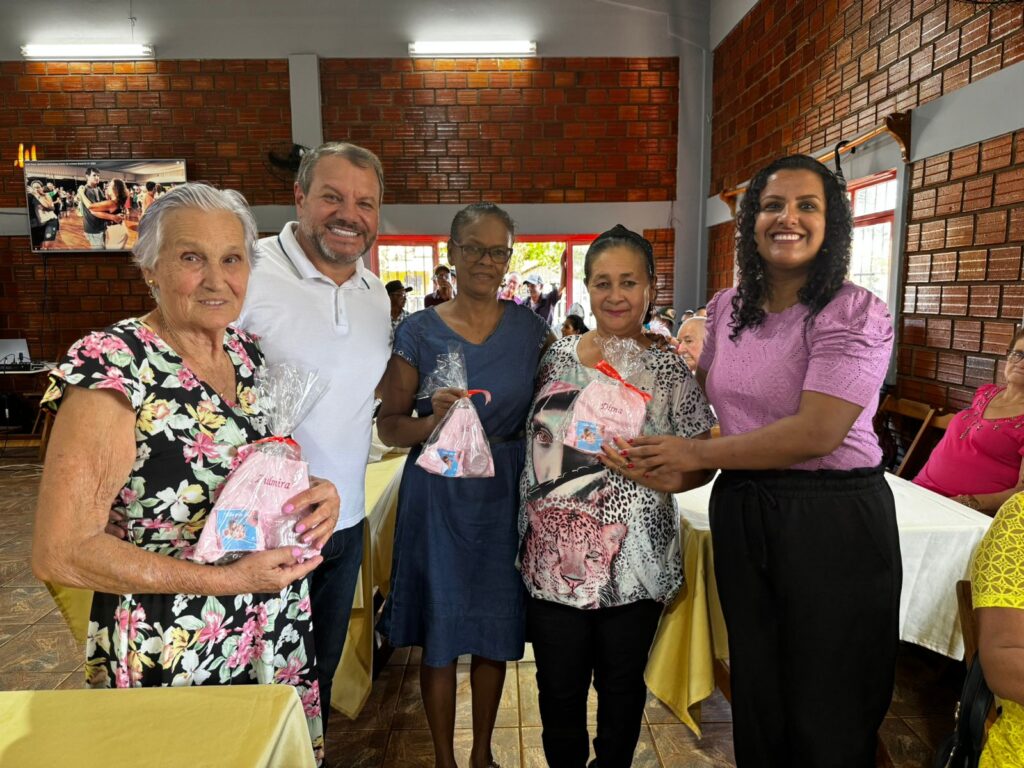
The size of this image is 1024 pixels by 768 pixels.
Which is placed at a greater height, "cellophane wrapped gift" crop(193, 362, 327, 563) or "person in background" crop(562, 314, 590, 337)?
"person in background" crop(562, 314, 590, 337)

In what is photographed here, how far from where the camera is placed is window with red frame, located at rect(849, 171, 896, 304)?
484 centimetres

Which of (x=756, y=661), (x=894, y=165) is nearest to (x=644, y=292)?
(x=756, y=661)

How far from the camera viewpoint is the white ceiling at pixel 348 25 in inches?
316

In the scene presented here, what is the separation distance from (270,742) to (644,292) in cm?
136

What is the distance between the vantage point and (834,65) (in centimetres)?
542

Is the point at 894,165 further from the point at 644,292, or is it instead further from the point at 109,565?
the point at 109,565

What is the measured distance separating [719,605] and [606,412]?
0.99m

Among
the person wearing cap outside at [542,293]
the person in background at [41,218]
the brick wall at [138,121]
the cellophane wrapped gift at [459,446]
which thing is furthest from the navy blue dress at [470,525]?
the person in background at [41,218]

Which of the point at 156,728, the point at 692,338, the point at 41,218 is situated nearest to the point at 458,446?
the point at 156,728

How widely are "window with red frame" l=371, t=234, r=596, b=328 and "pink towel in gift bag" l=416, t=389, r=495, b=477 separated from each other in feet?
22.3

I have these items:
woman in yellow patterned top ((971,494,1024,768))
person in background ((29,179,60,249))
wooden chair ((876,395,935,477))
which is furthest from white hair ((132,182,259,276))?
person in background ((29,179,60,249))

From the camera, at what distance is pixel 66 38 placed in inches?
320

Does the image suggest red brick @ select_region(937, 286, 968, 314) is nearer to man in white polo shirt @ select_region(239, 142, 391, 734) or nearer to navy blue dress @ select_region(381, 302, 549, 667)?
navy blue dress @ select_region(381, 302, 549, 667)

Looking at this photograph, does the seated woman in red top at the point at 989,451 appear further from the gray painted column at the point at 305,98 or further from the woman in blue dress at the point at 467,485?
the gray painted column at the point at 305,98
